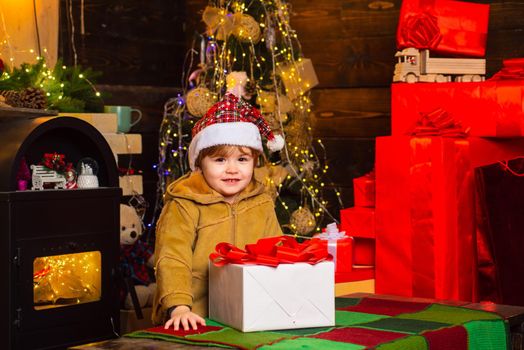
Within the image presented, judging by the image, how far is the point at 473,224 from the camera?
135 inches

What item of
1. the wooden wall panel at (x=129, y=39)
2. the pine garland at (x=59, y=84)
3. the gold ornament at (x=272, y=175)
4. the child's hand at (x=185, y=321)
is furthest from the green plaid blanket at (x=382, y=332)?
the wooden wall panel at (x=129, y=39)

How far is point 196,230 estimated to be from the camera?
8.14ft

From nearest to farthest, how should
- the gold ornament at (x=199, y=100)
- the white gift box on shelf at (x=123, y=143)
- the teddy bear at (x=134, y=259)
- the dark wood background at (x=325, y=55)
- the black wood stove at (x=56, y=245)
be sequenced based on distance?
the black wood stove at (x=56, y=245), the white gift box on shelf at (x=123, y=143), the teddy bear at (x=134, y=259), the gold ornament at (x=199, y=100), the dark wood background at (x=325, y=55)

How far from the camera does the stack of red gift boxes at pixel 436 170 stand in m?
3.33

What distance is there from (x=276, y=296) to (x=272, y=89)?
237 cm

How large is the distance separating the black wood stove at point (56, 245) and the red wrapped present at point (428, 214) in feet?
3.37

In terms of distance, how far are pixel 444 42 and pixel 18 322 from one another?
194 cm

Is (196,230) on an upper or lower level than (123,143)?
lower

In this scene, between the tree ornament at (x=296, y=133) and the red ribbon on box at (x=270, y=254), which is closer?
the red ribbon on box at (x=270, y=254)

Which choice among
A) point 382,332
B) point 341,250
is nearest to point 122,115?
point 341,250

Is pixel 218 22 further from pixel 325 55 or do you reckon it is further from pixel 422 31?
pixel 422 31

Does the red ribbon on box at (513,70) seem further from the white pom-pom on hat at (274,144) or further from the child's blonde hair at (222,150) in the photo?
the child's blonde hair at (222,150)

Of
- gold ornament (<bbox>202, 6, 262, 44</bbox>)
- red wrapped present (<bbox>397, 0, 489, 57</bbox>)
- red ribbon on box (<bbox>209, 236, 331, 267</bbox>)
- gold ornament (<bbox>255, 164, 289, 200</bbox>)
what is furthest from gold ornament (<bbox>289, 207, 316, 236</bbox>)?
red ribbon on box (<bbox>209, 236, 331, 267</bbox>)

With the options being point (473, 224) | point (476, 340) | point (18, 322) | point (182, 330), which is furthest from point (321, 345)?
point (473, 224)
